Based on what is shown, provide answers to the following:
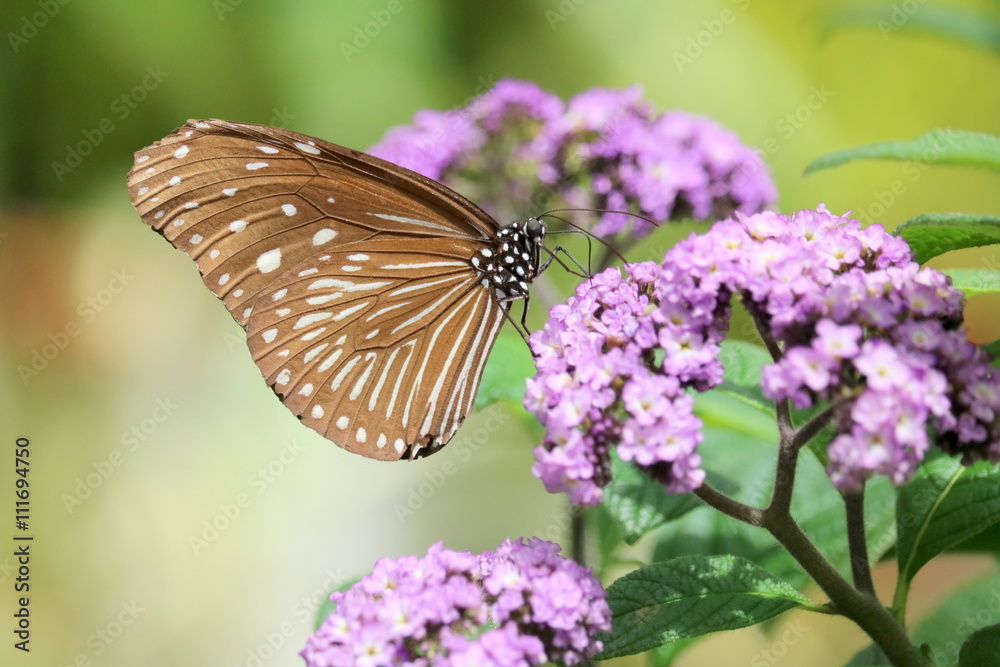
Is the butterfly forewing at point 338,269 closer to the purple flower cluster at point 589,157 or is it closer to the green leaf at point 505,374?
the green leaf at point 505,374

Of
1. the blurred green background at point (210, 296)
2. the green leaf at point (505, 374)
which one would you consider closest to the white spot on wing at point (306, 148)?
the green leaf at point (505, 374)

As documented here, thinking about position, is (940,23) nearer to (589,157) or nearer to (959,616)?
(589,157)

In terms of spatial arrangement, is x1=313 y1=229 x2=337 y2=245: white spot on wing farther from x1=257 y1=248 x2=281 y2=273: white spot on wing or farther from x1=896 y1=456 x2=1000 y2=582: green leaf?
x1=896 y1=456 x2=1000 y2=582: green leaf

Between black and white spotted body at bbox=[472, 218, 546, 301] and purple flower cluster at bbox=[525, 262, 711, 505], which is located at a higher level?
black and white spotted body at bbox=[472, 218, 546, 301]

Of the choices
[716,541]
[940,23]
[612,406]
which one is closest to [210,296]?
[716,541]

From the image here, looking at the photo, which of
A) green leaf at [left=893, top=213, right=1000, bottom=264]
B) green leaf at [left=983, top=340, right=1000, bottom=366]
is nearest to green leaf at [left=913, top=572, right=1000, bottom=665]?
green leaf at [left=983, top=340, right=1000, bottom=366]

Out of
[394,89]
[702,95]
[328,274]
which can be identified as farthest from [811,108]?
[328,274]
